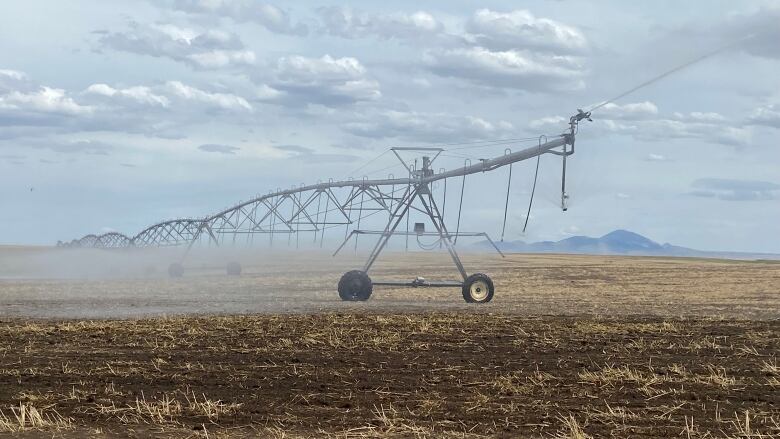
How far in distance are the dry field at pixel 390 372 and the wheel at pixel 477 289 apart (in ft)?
8.62

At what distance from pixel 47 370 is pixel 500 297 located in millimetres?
25854

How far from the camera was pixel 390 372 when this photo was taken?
1720cm

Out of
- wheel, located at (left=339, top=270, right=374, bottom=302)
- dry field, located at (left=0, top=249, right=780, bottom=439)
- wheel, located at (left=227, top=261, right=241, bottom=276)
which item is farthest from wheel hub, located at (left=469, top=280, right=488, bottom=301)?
wheel, located at (left=227, top=261, right=241, bottom=276)

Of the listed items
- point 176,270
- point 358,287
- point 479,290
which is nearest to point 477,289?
point 479,290

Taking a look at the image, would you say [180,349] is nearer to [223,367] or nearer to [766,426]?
[223,367]

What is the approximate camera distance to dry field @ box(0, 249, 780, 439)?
42.6 feet

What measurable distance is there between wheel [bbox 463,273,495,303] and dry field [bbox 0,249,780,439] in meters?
2.63

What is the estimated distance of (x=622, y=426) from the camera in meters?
12.7

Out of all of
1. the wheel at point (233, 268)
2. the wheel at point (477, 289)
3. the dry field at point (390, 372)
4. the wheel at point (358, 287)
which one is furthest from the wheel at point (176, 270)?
the wheel at point (477, 289)

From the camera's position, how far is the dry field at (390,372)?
13.0 meters

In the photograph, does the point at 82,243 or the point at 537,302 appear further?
the point at 82,243

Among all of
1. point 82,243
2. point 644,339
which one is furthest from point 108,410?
point 82,243

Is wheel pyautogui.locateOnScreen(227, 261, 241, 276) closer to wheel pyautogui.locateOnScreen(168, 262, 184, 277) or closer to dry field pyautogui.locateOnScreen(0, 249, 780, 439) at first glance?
wheel pyautogui.locateOnScreen(168, 262, 184, 277)

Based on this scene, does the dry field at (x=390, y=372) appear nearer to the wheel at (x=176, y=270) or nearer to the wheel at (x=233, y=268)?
the wheel at (x=176, y=270)
